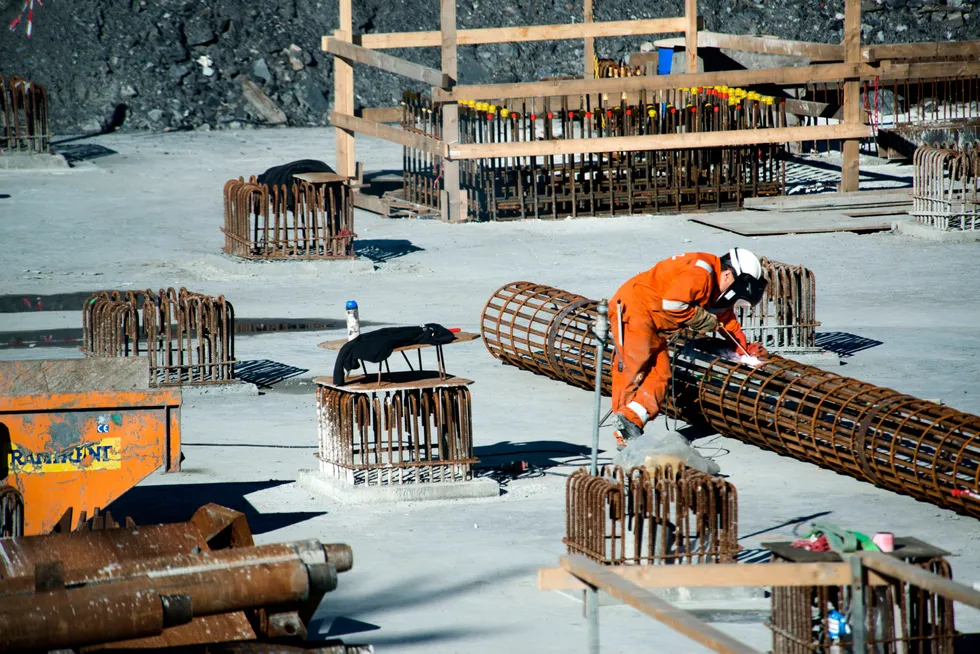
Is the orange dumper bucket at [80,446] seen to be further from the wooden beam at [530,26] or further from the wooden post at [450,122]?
the wooden beam at [530,26]

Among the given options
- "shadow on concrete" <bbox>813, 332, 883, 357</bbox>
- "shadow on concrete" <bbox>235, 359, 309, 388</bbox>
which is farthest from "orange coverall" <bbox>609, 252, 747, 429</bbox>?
"shadow on concrete" <bbox>235, 359, 309, 388</bbox>

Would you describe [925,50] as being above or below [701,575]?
above

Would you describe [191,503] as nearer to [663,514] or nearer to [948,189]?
[663,514]

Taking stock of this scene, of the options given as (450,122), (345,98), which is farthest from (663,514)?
(345,98)

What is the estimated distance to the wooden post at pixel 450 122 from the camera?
78.3 ft

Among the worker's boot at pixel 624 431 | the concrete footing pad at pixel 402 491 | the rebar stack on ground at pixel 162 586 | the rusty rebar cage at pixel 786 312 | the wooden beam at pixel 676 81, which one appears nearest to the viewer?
the rebar stack on ground at pixel 162 586

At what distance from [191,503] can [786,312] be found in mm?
6547

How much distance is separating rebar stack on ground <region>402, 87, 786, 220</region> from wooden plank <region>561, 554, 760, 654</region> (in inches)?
769

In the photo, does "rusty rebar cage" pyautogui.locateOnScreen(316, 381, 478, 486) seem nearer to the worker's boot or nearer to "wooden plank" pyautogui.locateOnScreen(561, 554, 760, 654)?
the worker's boot

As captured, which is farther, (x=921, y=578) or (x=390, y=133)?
(x=390, y=133)

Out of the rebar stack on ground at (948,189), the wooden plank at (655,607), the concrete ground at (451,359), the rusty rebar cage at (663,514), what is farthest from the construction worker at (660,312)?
the rebar stack on ground at (948,189)

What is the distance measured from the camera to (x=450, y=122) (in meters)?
24.1

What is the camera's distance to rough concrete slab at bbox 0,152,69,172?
2819cm

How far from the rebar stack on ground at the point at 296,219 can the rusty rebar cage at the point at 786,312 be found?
24.5 ft
